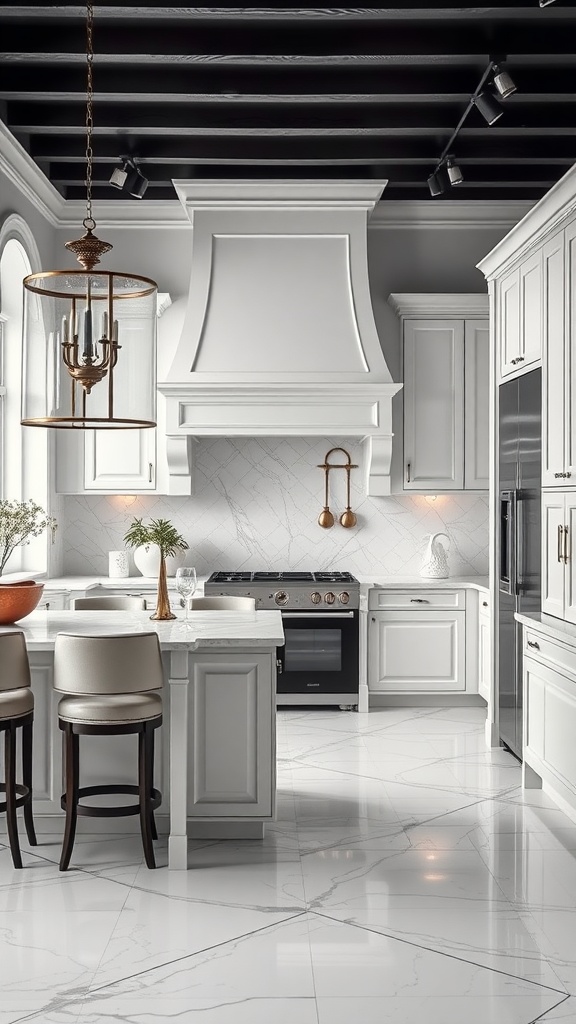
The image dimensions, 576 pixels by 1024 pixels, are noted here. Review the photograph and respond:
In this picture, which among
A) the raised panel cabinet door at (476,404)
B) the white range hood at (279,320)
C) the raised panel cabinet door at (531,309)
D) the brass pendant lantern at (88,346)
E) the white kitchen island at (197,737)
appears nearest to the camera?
the brass pendant lantern at (88,346)

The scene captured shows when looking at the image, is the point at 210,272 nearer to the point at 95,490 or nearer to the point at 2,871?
the point at 95,490

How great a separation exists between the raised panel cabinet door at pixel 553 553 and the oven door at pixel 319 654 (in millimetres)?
1943

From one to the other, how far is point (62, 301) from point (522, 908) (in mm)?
2555

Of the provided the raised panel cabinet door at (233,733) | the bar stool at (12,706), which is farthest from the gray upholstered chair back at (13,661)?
the raised panel cabinet door at (233,733)

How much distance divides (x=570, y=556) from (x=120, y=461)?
3.32 m

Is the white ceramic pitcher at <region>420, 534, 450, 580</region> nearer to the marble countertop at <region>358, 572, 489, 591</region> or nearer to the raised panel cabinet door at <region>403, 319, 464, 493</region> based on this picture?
the marble countertop at <region>358, 572, 489, 591</region>

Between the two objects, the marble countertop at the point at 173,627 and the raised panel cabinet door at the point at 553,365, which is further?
the raised panel cabinet door at the point at 553,365

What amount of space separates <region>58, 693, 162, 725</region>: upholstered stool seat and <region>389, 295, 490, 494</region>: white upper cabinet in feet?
11.1

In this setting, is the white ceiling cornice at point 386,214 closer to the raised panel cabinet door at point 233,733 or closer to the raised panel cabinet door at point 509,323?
the raised panel cabinet door at point 509,323

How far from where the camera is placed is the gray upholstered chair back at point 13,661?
341 centimetres

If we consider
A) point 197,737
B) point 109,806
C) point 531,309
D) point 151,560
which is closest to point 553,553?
point 531,309

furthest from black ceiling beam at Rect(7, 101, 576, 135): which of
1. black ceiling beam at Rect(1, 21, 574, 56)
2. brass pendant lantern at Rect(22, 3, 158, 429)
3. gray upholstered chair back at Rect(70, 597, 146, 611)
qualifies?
gray upholstered chair back at Rect(70, 597, 146, 611)

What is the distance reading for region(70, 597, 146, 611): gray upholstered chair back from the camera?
4543mm

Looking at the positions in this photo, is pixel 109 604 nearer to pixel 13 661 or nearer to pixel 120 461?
pixel 13 661
